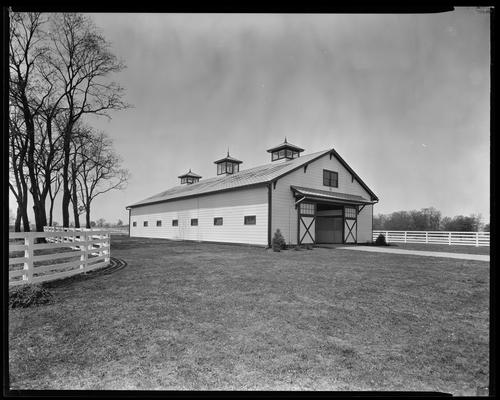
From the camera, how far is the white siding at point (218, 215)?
671 inches

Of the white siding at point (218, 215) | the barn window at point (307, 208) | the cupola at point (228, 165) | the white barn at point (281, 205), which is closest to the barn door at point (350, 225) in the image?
the white barn at point (281, 205)

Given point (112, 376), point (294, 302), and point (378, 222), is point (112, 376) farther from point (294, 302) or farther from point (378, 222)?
point (378, 222)

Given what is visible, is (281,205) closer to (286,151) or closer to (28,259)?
(286,151)

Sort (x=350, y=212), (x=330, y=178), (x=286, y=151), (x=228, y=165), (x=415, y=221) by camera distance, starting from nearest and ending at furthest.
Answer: (x=330, y=178) < (x=350, y=212) < (x=286, y=151) < (x=228, y=165) < (x=415, y=221)

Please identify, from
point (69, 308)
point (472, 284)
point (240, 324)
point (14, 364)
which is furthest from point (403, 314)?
point (69, 308)

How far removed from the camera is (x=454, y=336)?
382cm

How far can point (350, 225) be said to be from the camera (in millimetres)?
21297

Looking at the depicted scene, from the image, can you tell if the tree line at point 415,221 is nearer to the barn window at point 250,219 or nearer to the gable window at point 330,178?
the gable window at point 330,178

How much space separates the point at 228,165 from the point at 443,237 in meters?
20.5

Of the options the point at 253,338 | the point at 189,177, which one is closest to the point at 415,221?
the point at 189,177

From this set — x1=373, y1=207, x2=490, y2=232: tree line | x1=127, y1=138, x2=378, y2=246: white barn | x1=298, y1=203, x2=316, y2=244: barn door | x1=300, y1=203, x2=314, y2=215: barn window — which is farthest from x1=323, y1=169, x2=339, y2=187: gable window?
x1=373, y1=207, x2=490, y2=232: tree line

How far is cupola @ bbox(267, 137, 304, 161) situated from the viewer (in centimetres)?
2230
